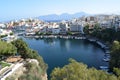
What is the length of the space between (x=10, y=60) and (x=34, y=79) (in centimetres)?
580

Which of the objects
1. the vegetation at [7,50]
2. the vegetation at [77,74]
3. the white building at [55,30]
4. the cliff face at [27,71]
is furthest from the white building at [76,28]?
the vegetation at [77,74]

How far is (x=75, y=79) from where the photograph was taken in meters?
5.75

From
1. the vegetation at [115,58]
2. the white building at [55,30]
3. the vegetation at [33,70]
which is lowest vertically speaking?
the white building at [55,30]

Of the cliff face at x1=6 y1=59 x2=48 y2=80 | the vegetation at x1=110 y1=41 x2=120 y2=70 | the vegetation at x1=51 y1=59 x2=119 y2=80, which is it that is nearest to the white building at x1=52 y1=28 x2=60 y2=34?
the vegetation at x1=110 y1=41 x2=120 y2=70

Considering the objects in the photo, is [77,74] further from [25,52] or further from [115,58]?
[25,52]

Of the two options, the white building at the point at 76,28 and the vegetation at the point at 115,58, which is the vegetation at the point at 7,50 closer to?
the vegetation at the point at 115,58

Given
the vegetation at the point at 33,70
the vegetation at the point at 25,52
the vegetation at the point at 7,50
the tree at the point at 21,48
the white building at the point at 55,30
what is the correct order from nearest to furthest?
the vegetation at the point at 33,70 → the vegetation at the point at 7,50 → the vegetation at the point at 25,52 → the tree at the point at 21,48 → the white building at the point at 55,30

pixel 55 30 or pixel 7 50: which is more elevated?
pixel 7 50

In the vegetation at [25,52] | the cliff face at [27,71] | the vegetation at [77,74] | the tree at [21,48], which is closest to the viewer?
the vegetation at [77,74]

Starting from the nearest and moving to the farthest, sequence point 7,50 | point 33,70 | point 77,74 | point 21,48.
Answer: point 77,74 → point 33,70 → point 7,50 → point 21,48

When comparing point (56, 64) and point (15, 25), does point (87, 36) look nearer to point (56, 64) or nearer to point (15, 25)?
point (56, 64)

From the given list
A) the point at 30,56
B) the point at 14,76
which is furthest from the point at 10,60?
the point at 14,76

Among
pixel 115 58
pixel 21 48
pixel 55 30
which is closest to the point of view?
pixel 115 58

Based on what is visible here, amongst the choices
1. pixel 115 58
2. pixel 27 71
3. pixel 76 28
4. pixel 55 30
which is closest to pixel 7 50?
pixel 27 71
